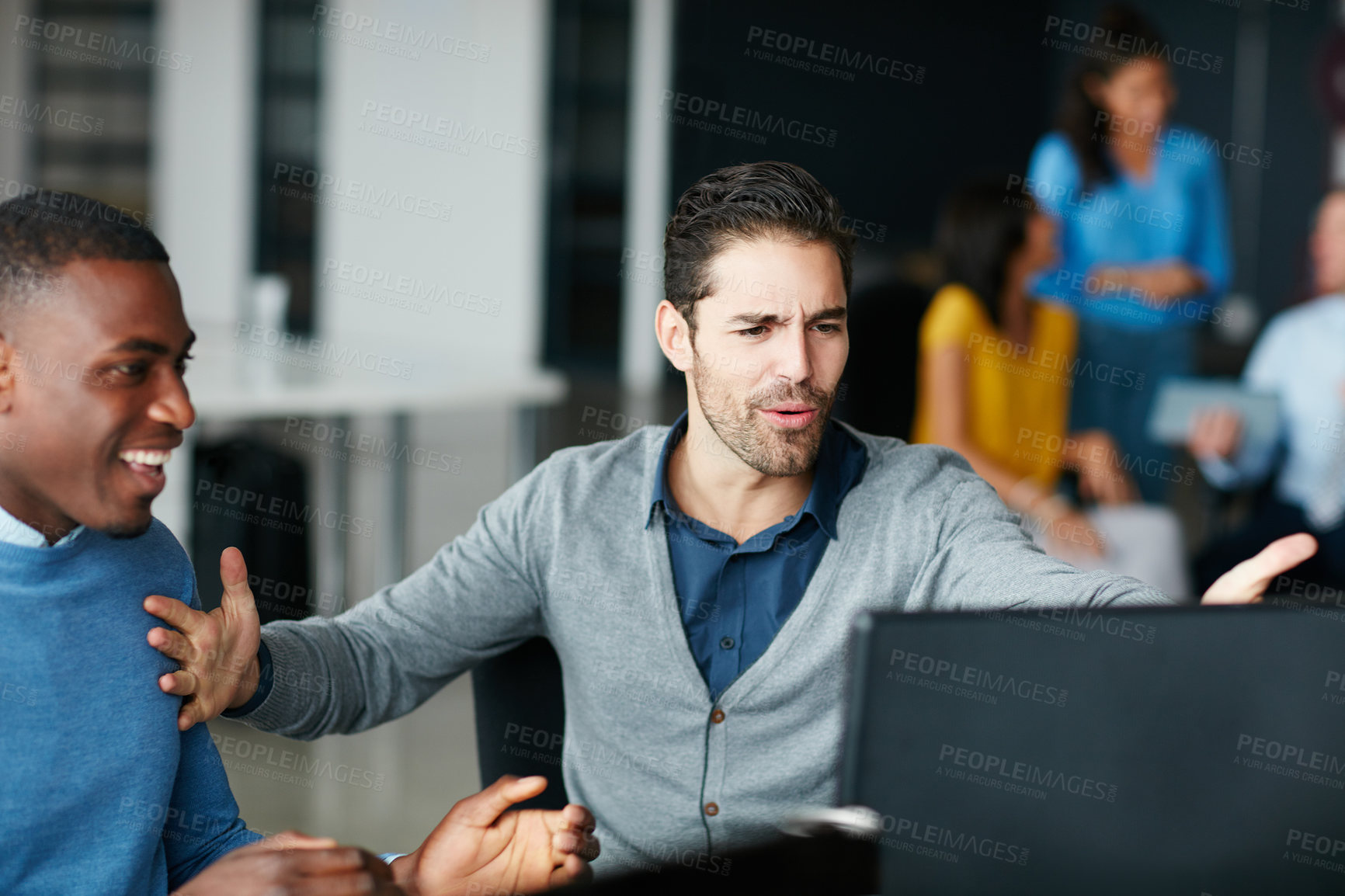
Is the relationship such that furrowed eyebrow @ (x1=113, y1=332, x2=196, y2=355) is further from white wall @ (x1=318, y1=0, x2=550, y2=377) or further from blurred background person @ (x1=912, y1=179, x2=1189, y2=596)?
white wall @ (x1=318, y1=0, x2=550, y2=377)

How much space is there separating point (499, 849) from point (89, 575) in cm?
41

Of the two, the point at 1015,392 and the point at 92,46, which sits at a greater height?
the point at 92,46

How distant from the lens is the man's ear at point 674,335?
5.09ft

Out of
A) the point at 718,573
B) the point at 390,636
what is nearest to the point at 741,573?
the point at 718,573

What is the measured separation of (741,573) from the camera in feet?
4.91

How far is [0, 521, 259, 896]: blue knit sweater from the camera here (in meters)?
0.96

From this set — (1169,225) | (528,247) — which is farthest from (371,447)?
(1169,225)

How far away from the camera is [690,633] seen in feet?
4.84

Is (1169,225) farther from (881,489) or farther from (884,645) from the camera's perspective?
(884,645)

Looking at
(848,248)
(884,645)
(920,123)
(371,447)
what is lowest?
(371,447)

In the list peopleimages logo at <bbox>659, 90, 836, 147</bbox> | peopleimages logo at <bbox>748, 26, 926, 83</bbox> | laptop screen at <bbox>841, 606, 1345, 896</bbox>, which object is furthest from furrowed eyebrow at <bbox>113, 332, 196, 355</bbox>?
peopleimages logo at <bbox>748, 26, 926, 83</bbox>

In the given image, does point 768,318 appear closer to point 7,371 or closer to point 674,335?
point 674,335

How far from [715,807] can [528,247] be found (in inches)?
297

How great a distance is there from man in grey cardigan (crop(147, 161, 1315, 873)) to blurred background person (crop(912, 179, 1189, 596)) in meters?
1.34
